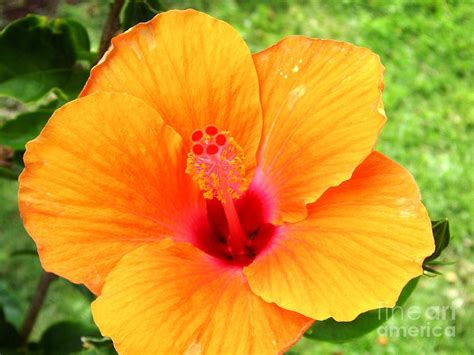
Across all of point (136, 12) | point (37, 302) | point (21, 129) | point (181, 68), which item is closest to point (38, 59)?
point (21, 129)

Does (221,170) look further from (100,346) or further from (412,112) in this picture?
(412,112)

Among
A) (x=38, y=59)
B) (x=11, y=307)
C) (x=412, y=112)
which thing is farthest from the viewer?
(x=412, y=112)

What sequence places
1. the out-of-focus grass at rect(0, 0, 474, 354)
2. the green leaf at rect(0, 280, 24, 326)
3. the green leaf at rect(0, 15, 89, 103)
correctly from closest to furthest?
the green leaf at rect(0, 15, 89, 103), the green leaf at rect(0, 280, 24, 326), the out-of-focus grass at rect(0, 0, 474, 354)

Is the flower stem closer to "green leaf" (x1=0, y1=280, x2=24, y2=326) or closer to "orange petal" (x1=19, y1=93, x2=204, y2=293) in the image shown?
"green leaf" (x1=0, y1=280, x2=24, y2=326)

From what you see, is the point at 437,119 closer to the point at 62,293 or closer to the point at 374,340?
the point at 374,340

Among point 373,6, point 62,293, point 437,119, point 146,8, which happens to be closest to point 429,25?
point 373,6

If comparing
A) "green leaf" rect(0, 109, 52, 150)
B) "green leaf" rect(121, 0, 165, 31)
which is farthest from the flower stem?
"green leaf" rect(121, 0, 165, 31)
